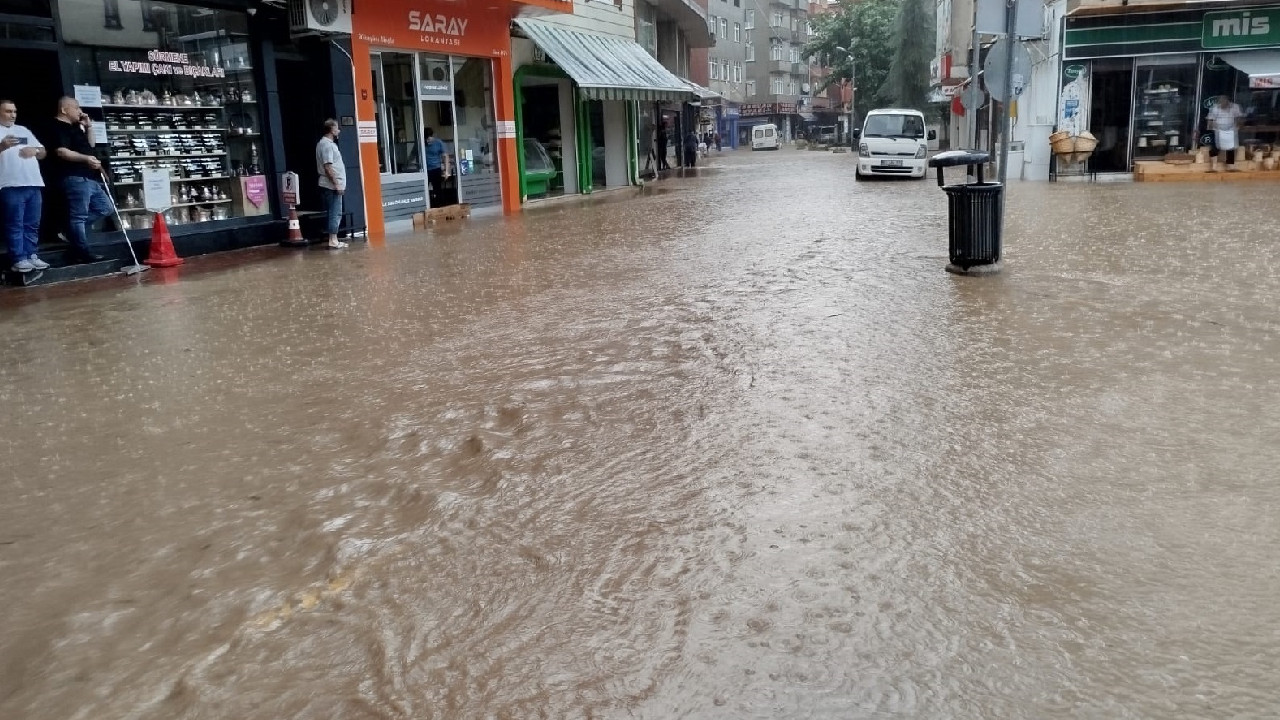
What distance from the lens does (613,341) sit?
286 inches

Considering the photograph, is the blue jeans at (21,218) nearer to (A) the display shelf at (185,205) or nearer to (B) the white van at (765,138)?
(A) the display shelf at (185,205)

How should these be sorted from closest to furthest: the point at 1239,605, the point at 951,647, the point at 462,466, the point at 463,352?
the point at 951,647
the point at 1239,605
the point at 462,466
the point at 463,352

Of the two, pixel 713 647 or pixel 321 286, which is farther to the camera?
pixel 321 286

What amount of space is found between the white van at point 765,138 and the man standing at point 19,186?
6331 cm

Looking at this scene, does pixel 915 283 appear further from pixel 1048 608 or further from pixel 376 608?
pixel 376 608

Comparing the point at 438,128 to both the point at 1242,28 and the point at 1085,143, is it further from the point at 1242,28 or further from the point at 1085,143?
the point at 1242,28

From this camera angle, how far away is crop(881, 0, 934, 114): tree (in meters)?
53.3

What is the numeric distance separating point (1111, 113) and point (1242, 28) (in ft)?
10.7

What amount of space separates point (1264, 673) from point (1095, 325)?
4.89m

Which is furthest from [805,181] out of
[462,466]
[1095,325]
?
[462,466]

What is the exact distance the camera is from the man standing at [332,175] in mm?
13977

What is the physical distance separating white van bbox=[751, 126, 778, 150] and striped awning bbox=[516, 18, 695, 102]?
44318 mm

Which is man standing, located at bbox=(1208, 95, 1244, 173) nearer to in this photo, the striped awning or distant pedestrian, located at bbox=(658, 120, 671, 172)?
the striped awning

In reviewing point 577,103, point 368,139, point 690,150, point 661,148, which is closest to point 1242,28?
point 577,103
